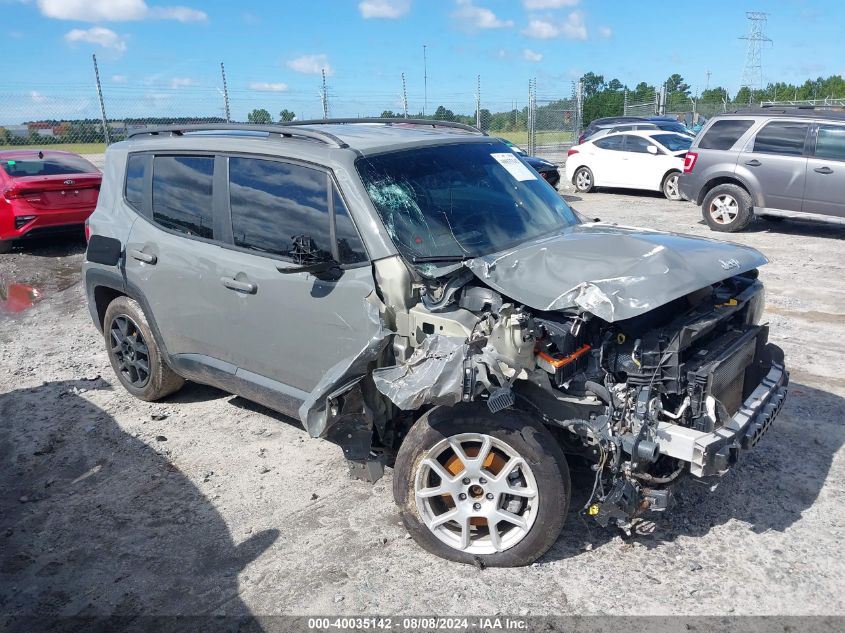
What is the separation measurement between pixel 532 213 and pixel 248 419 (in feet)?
8.50

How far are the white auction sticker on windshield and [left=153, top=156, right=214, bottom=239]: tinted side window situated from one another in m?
1.90

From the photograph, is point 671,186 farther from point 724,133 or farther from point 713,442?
point 713,442

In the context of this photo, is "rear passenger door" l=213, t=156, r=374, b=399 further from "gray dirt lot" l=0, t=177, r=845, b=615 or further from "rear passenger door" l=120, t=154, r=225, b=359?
"gray dirt lot" l=0, t=177, r=845, b=615

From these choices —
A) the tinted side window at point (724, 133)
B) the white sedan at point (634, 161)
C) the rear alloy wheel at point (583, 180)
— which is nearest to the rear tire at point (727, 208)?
the tinted side window at point (724, 133)

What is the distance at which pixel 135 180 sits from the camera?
5.06m

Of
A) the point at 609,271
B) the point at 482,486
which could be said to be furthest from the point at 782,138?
the point at 482,486

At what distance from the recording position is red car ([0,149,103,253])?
10430 millimetres

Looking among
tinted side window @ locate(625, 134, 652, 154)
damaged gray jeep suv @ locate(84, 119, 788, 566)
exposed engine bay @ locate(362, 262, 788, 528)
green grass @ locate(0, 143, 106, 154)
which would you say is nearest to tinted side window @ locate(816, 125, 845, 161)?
tinted side window @ locate(625, 134, 652, 154)

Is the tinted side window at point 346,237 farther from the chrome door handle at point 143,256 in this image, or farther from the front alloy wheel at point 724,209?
the front alloy wheel at point 724,209

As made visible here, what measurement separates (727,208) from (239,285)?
976 cm

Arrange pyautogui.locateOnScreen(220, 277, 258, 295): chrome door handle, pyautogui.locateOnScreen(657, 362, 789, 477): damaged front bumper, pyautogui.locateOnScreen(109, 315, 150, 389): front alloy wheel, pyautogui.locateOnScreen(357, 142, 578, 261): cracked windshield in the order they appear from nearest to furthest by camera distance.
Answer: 1. pyautogui.locateOnScreen(657, 362, 789, 477): damaged front bumper
2. pyautogui.locateOnScreen(357, 142, 578, 261): cracked windshield
3. pyautogui.locateOnScreen(220, 277, 258, 295): chrome door handle
4. pyautogui.locateOnScreen(109, 315, 150, 389): front alloy wheel

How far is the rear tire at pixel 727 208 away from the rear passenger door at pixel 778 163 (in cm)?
23

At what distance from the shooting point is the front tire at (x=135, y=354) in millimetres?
5191

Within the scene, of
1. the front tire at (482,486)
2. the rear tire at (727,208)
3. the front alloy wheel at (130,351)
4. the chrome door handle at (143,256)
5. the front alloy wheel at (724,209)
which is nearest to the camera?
the front tire at (482,486)
